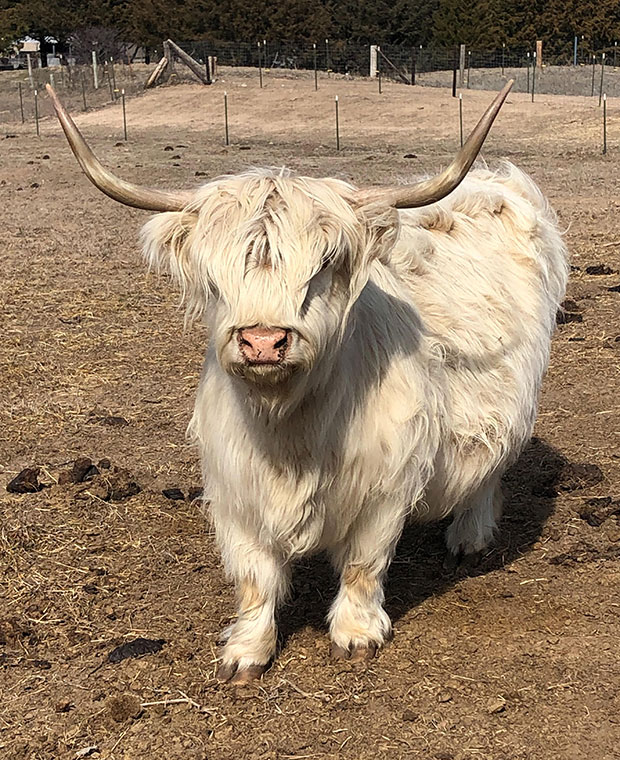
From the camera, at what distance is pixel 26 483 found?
4.79 meters

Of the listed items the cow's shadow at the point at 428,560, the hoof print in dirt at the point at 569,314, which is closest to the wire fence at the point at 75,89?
the hoof print in dirt at the point at 569,314

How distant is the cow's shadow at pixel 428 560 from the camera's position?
3854mm

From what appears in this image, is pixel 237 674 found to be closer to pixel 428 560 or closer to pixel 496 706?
pixel 496 706

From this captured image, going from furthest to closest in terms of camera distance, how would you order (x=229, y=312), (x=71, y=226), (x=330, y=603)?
1. (x=71, y=226)
2. (x=330, y=603)
3. (x=229, y=312)

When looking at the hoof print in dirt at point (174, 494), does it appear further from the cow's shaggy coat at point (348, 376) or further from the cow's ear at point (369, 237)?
the cow's ear at point (369, 237)

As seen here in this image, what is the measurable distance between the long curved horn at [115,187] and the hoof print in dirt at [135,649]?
148 centimetres

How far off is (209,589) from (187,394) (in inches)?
90.1

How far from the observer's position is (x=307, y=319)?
9.12 feet

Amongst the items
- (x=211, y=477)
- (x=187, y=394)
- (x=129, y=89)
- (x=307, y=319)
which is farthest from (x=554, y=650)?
(x=129, y=89)

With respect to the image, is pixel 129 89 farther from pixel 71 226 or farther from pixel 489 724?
pixel 489 724

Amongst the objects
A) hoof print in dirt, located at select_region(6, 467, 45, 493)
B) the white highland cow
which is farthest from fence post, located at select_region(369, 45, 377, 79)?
the white highland cow

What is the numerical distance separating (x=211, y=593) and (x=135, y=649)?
481 millimetres

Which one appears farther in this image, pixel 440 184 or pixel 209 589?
pixel 209 589

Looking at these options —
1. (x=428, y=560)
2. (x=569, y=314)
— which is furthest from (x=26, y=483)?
(x=569, y=314)
